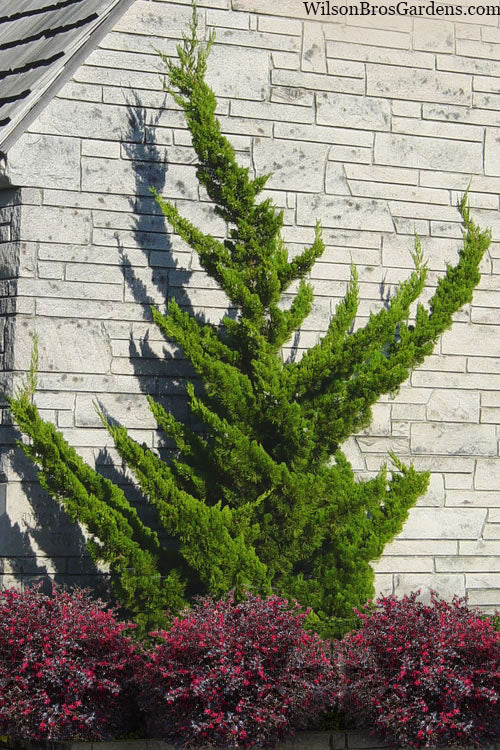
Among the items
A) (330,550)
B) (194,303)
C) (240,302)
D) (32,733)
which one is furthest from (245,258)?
(32,733)

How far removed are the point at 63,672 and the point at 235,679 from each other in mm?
846

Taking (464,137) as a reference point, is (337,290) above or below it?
below

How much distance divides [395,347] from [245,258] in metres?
1.02

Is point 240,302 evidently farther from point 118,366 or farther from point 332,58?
point 332,58

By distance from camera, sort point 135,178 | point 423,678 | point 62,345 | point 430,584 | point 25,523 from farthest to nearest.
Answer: point 430,584 → point 135,178 → point 62,345 → point 25,523 → point 423,678

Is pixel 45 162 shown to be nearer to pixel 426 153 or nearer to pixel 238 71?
pixel 238 71

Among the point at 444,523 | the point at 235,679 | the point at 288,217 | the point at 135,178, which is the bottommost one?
the point at 235,679

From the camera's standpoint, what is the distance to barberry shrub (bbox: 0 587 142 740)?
202 inches

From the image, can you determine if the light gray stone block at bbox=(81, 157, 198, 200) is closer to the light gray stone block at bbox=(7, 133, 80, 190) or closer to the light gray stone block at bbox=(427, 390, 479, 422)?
the light gray stone block at bbox=(7, 133, 80, 190)

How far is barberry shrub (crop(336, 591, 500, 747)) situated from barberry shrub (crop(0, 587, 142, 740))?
44.2 inches

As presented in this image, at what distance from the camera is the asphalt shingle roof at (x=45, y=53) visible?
6441 millimetres

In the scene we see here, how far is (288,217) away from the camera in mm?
7027

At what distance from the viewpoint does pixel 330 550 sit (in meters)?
6.30

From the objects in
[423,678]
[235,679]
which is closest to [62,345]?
[235,679]
